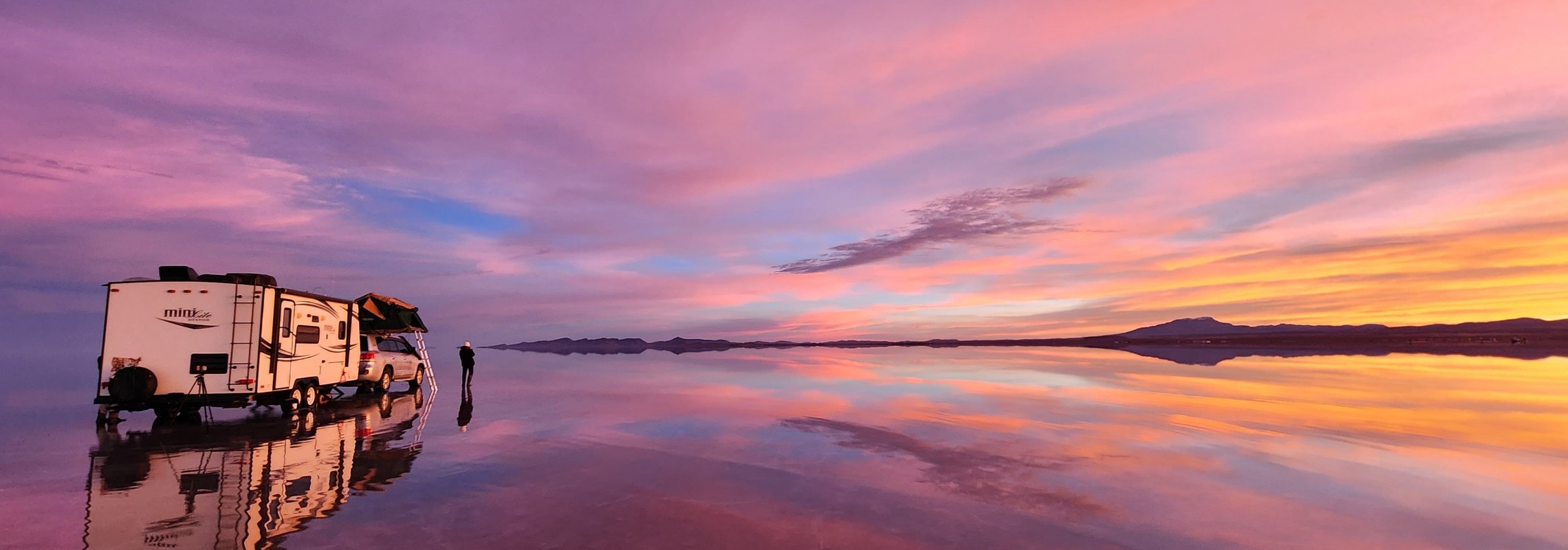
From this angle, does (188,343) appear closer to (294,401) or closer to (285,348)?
(285,348)

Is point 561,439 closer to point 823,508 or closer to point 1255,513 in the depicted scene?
point 823,508

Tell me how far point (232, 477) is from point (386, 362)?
54.6 ft

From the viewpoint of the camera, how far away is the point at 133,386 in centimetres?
1561

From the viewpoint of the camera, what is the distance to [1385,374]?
3478cm

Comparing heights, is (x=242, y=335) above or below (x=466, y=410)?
above

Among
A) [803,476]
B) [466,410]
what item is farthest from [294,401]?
[803,476]

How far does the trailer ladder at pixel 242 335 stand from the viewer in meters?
16.4

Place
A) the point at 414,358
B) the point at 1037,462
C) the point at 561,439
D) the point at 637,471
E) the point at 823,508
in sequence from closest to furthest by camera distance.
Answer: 1. the point at 823,508
2. the point at 637,471
3. the point at 1037,462
4. the point at 561,439
5. the point at 414,358

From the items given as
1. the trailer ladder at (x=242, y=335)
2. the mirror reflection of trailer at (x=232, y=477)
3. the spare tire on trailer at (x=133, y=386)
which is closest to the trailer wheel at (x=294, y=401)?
the mirror reflection of trailer at (x=232, y=477)

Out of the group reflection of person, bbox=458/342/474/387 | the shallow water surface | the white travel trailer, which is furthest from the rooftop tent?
the white travel trailer

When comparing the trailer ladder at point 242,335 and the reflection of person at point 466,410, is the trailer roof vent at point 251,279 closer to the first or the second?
the trailer ladder at point 242,335

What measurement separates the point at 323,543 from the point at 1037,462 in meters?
10.5

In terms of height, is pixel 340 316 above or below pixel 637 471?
above

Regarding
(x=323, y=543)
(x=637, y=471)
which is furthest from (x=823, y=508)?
(x=323, y=543)
